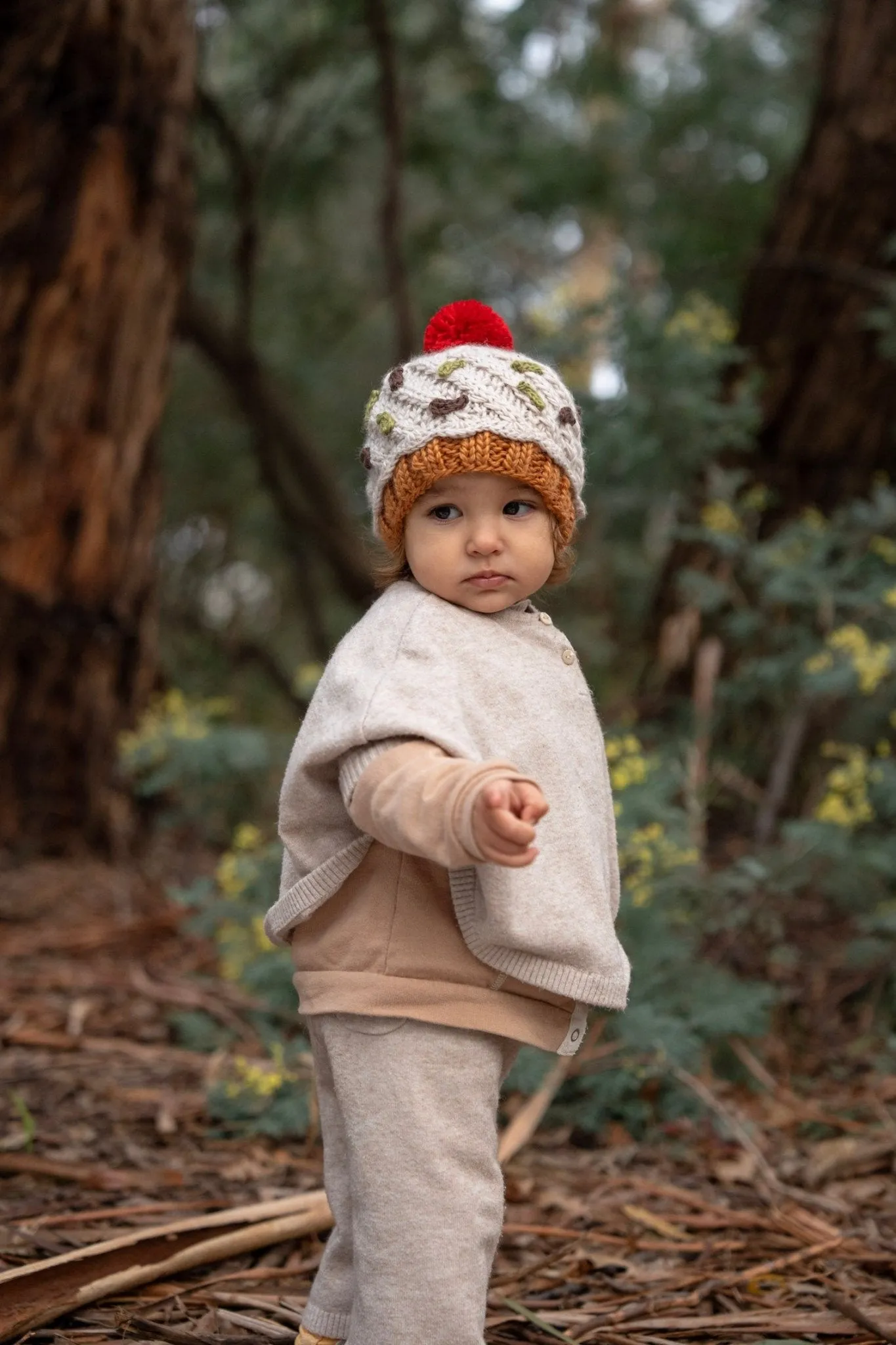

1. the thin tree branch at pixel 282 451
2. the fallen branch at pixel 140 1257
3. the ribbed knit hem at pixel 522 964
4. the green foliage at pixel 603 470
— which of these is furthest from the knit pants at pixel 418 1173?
the thin tree branch at pixel 282 451

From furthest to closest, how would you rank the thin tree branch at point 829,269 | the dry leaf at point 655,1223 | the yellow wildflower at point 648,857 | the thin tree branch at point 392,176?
the thin tree branch at point 392,176
the thin tree branch at point 829,269
the yellow wildflower at point 648,857
the dry leaf at point 655,1223

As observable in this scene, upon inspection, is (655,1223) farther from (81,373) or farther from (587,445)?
(81,373)

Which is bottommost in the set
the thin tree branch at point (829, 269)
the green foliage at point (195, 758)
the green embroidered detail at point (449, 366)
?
the green foliage at point (195, 758)

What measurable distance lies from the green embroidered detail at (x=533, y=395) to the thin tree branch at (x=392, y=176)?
4.28m

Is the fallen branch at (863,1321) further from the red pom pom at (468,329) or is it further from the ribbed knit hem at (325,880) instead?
the red pom pom at (468,329)

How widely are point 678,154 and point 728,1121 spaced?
16.3 ft

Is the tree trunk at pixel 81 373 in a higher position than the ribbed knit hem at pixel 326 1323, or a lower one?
higher

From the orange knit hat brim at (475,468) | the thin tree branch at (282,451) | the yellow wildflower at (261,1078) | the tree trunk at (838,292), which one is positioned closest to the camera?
the orange knit hat brim at (475,468)

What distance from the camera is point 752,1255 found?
2521 millimetres

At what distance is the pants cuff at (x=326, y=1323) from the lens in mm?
1985

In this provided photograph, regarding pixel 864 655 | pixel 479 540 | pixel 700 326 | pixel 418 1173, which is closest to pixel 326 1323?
pixel 418 1173

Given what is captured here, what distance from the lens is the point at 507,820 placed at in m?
1.58

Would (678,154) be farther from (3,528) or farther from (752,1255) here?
(752,1255)

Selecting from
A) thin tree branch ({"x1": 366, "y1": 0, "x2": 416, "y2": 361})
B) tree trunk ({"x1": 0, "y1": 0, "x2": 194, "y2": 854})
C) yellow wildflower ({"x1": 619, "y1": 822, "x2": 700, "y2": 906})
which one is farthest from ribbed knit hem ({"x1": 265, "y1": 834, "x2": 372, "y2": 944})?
thin tree branch ({"x1": 366, "y1": 0, "x2": 416, "y2": 361})
